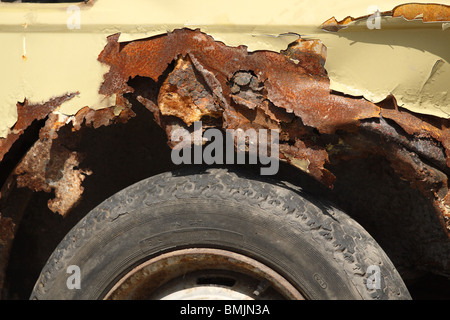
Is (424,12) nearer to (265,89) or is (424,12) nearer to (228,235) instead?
(265,89)

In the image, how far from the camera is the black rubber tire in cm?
189

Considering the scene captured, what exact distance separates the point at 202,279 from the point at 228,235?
0.25 m

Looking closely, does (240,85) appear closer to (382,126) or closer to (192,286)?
(382,126)

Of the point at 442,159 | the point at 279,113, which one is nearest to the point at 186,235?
the point at 279,113

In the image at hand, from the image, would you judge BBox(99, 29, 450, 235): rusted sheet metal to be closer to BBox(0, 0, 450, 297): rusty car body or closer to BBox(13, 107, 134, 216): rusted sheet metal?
BBox(0, 0, 450, 297): rusty car body

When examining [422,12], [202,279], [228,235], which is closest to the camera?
[422,12]

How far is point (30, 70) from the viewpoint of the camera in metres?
2.12

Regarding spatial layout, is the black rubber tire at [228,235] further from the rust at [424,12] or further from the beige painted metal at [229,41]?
the rust at [424,12]

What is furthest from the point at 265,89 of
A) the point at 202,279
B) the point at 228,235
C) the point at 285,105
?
the point at 202,279

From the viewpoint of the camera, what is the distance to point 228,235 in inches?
76.9

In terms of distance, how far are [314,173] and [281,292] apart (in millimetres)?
421

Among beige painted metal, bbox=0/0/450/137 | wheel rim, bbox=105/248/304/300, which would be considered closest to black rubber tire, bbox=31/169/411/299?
wheel rim, bbox=105/248/304/300

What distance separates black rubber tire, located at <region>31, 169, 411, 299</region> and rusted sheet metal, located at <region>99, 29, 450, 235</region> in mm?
153

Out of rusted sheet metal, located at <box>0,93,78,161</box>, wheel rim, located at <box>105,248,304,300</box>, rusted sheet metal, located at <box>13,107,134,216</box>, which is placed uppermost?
rusted sheet metal, located at <box>0,93,78,161</box>
